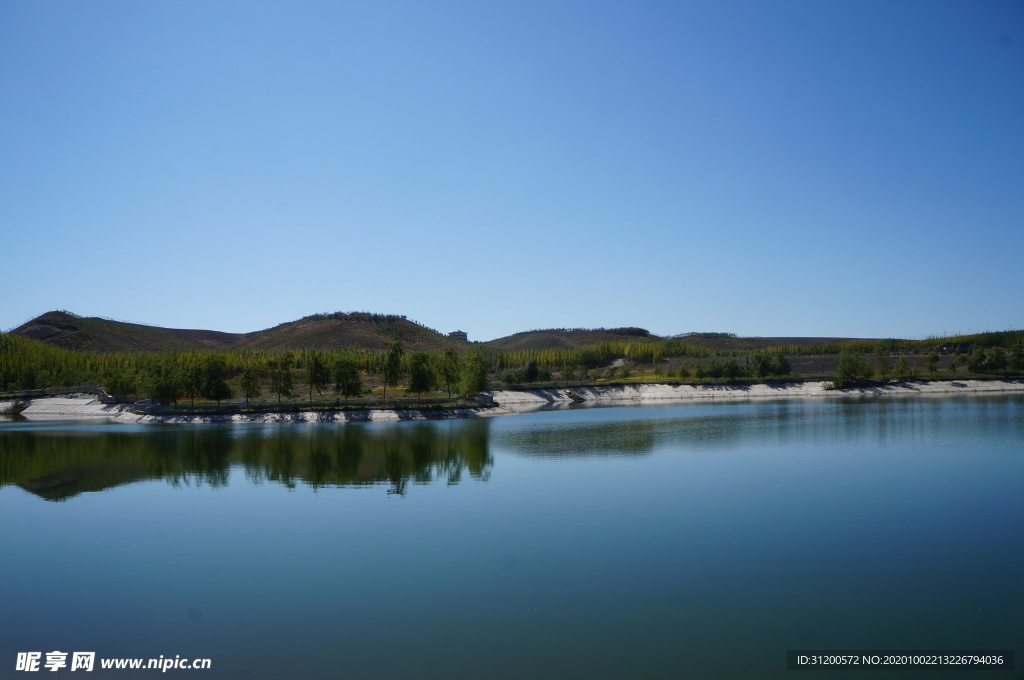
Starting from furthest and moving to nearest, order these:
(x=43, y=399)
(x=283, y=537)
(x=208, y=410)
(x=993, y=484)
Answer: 1. (x=43, y=399)
2. (x=208, y=410)
3. (x=993, y=484)
4. (x=283, y=537)

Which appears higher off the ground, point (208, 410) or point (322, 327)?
point (322, 327)

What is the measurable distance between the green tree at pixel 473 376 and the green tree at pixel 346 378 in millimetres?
13007

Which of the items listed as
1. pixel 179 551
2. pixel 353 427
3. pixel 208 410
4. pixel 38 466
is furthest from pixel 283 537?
pixel 208 410

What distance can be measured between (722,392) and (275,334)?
134383 mm

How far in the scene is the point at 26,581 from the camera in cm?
1497

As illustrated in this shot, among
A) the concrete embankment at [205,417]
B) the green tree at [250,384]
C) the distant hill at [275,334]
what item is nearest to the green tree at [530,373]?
the concrete embankment at [205,417]

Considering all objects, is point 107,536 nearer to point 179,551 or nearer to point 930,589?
point 179,551

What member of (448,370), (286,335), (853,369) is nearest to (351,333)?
(286,335)

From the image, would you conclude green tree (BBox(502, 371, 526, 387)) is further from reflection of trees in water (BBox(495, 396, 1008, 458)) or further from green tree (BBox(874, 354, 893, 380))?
green tree (BBox(874, 354, 893, 380))

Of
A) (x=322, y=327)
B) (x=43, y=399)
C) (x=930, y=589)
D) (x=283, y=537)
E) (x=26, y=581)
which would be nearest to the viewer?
(x=930, y=589)

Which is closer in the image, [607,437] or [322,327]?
[607,437]

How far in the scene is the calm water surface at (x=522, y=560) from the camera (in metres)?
11.0

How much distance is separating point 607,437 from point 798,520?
2212 cm

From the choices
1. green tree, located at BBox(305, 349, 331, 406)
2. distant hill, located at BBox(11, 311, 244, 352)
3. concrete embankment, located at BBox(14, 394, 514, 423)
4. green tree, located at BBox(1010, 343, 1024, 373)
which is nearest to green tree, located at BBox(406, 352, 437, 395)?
concrete embankment, located at BBox(14, 394, 514, 423)
